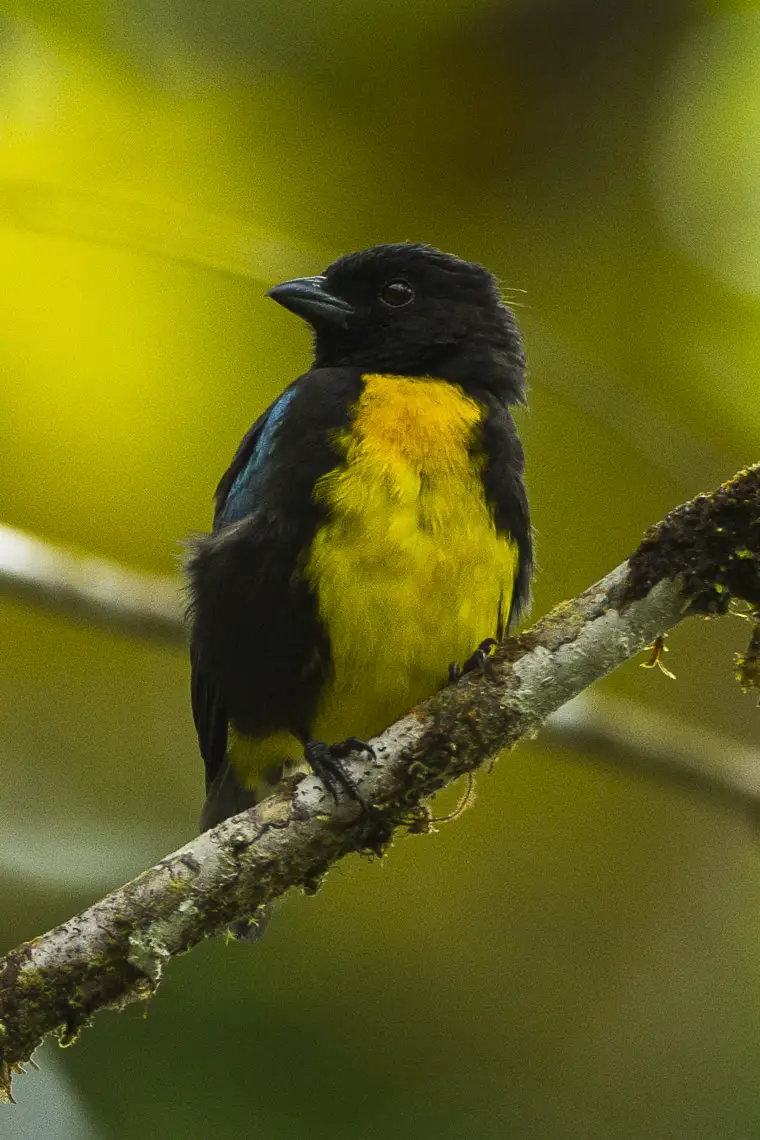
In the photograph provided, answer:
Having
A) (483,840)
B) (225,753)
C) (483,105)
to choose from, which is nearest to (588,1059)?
(483,840)

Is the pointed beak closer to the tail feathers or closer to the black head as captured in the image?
the black head

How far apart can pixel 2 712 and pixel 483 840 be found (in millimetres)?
2062

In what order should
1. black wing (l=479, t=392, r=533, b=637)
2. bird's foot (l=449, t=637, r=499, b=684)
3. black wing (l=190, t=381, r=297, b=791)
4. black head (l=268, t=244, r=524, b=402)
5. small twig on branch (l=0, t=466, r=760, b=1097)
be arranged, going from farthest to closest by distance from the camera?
black head (l=268, t=244, r=524, b=402), black wing (l=190, t=381, r=297, b=791), black wing (l=479, t=392, r=533, b=637), bird's foot (l=449, t=637, r=499, b=684), small twig on branch (l=0, t=466, r=760, b=1097)

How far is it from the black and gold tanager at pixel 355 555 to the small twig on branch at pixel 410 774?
0.97 ft

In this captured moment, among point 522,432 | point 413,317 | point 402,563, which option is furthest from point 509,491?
point 522,432

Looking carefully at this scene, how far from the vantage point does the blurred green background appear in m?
4.51

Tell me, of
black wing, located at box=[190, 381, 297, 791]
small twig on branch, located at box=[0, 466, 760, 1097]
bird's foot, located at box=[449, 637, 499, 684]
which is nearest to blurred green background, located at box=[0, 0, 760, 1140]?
black wing, located at box=[190, 381, 297, 791]

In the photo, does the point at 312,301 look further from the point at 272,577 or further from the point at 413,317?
the point at 272,577

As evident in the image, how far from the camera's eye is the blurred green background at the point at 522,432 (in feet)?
14.8

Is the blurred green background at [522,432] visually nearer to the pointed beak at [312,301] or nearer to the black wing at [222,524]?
the pointed beak at [312,301]

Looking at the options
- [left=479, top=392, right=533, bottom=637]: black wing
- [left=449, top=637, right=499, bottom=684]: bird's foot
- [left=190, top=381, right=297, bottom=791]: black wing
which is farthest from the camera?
[left=190, top=381, right=297, bottom=791]: black wing

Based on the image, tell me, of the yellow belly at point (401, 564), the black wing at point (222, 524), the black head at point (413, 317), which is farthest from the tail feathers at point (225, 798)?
the black head at point (413, 317)

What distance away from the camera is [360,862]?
5434 mm

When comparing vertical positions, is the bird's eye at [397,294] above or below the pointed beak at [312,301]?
below
